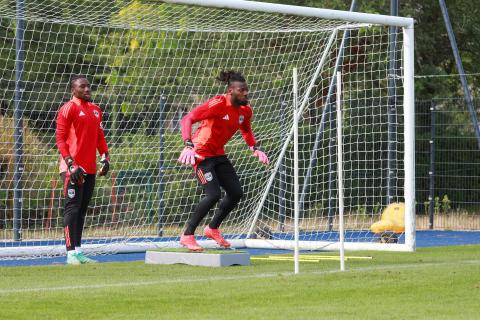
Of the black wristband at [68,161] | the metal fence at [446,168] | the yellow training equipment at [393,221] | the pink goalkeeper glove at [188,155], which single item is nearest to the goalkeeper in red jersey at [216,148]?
the pink goalkeeper glove at [188,155]

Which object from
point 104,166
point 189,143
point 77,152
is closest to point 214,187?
point 189,143

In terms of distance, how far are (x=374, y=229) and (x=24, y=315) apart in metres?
8.80

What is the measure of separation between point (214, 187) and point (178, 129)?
18.1ft

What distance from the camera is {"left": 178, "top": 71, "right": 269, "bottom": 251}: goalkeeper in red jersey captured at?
45.1 feet

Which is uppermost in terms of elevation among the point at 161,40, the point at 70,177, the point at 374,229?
the point at 161,40

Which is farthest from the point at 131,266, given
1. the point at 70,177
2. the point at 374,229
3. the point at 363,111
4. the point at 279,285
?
the point at 363,111

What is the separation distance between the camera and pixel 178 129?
757 inches

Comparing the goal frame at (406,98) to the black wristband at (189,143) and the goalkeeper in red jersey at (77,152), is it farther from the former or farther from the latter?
the goalkeeper in red jersey at (77,152)

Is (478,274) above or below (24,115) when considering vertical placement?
below

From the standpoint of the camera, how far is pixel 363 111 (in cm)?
1983

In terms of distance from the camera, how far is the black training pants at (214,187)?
13.8m

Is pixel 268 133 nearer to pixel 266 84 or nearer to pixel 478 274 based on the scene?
pixel 266 84

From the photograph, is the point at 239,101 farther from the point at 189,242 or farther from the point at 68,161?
the point at 68,161

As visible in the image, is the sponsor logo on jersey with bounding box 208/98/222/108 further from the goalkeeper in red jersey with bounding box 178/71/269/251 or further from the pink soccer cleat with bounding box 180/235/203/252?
the pink soccer cleat with bounding box 180/235/203/252
